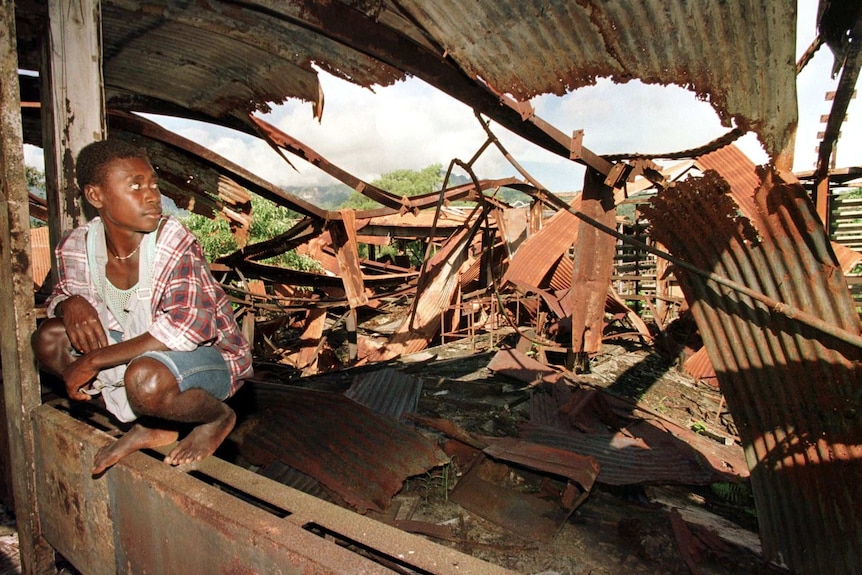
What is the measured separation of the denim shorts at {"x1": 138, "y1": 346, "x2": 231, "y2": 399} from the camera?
6.63 feet

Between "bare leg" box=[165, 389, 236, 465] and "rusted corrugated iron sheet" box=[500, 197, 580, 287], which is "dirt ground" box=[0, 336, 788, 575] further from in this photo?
"rusted corrugated iron sheet" box=[500, 197, 580, 287]

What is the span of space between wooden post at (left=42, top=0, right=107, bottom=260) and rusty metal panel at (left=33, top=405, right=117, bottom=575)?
3.33ft

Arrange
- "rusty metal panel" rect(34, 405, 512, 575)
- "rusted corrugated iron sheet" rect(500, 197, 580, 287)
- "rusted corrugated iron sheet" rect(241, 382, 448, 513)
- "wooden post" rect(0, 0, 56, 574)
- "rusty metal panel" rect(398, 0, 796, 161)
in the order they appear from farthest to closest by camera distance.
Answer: "rusted corrugated iron sheet" rect(500, 197, 580, 287) → "rusted corrugated iron sheet" rect(241, 382, 448, 513) → "wooden post" rect(0, 0, 56, 574) → "rusty metal panel" rect(398, 0, 796, 161) → "rusty metal panel" rect(34, 405, 512, 575)

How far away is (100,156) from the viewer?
2113 millimetres

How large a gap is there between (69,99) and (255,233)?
14.9m

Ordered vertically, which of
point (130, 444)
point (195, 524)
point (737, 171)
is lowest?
point (195, 524)

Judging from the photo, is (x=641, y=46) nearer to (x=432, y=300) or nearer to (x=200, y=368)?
(x=200, y=368)

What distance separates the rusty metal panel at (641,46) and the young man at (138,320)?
1556 mm

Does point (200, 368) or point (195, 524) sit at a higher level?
point (200, 368)

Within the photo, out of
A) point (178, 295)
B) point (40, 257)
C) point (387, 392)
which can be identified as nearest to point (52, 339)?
point (178, 295)

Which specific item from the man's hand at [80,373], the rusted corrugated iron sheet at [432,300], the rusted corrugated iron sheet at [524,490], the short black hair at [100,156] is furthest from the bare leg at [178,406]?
the rusted corrugated iron sheet at [432,300]

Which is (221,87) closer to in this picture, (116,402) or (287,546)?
(116,402)

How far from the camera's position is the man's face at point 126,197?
2098 mm

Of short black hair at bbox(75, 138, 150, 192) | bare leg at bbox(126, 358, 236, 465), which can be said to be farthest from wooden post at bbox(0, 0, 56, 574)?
bare leg at bbox(126, 358, 236, 465)
